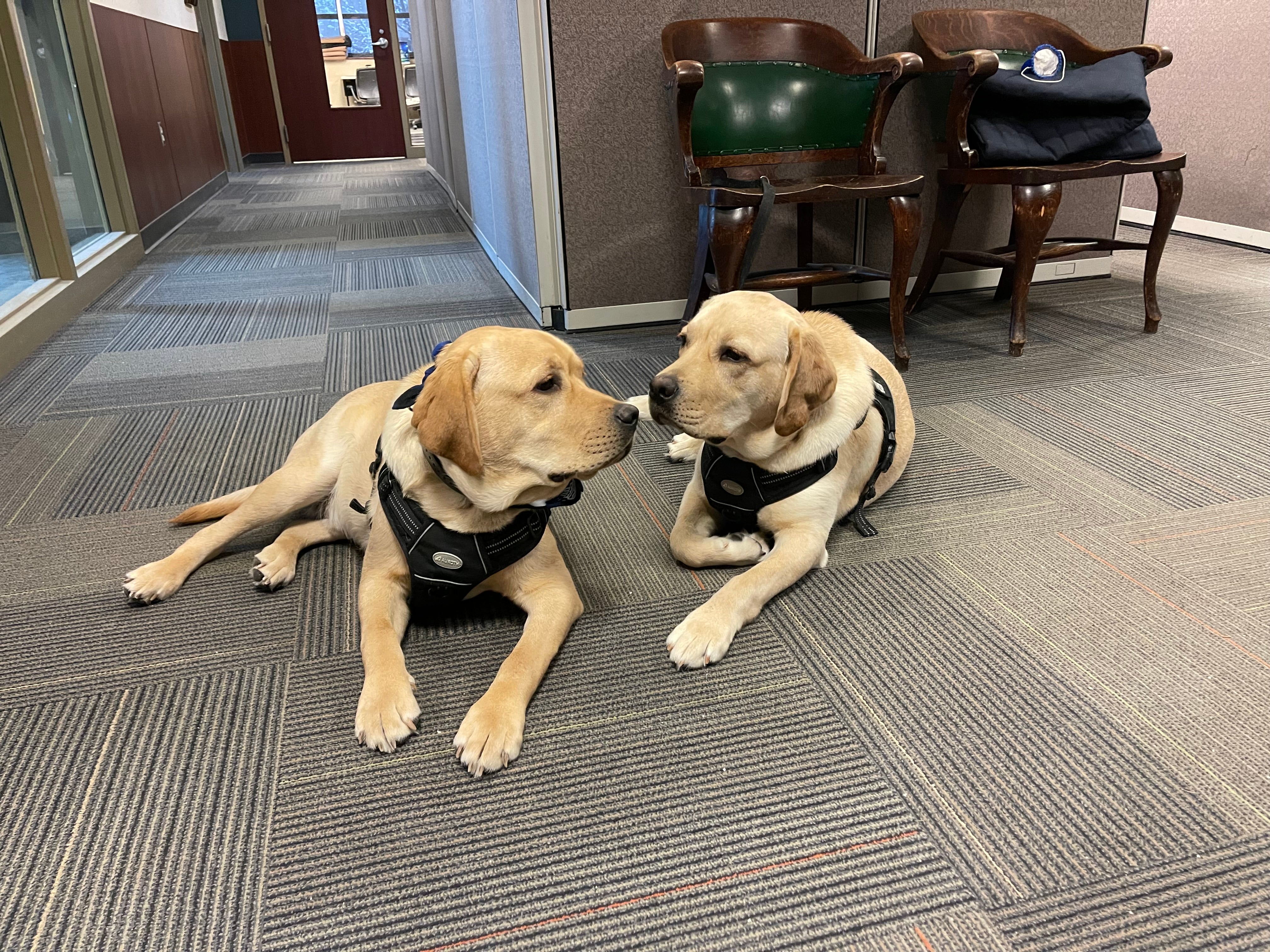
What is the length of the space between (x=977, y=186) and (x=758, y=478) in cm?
283

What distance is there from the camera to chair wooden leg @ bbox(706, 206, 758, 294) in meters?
2.88

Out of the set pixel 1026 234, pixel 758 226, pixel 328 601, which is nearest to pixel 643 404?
pixel 758 226

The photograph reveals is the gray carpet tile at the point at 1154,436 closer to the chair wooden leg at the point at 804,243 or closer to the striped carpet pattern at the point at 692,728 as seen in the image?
the striped carpet pattern at the point at 692,728

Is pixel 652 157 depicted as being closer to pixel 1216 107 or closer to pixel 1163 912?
pixel 1163 912

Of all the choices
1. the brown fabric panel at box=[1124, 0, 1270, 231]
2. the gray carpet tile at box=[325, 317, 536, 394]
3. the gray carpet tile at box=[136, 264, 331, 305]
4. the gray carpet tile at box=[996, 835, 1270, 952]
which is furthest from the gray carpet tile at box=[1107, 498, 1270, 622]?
the gray carpet tile at box=[136, 264, 331, 305]

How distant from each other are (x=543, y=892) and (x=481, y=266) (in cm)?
447

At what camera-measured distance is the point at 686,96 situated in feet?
9.56

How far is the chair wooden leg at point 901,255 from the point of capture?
9.87ft

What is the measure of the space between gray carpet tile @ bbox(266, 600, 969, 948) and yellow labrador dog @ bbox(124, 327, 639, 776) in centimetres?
7

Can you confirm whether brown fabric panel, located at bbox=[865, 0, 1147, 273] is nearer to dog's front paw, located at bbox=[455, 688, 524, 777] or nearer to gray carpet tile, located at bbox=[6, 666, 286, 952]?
dog's front paw, located at bbox=[455, 688, 524, 777]

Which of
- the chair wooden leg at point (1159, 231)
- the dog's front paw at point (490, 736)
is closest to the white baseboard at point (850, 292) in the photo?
the chair wooden leg at point (1159, 231)

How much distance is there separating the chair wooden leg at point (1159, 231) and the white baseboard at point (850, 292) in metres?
0.54

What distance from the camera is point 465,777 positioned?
1.28 metres

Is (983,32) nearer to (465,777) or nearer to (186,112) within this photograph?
(465,777)
